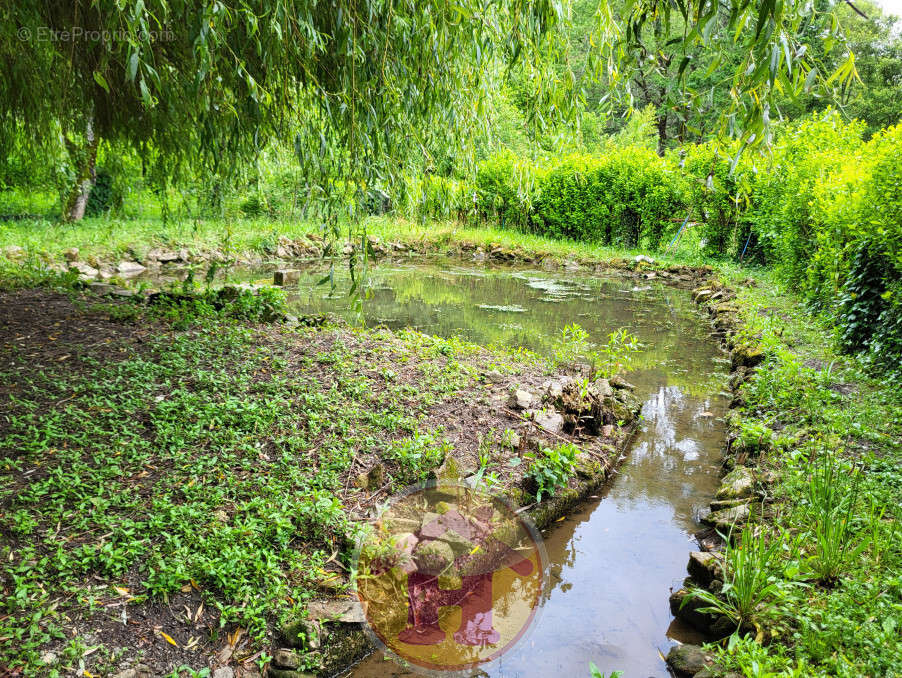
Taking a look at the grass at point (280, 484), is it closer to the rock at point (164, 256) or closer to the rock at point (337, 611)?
the rock at point (337, 611)

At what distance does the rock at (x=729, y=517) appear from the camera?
3.44 m

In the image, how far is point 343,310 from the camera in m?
9.16

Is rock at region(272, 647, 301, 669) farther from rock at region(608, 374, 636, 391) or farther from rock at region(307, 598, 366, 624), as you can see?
rock at region(608, 374, 636, 391)

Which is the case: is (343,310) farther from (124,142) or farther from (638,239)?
(638,239)

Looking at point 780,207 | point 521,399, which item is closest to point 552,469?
point 521,399

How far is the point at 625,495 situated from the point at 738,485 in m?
0.79

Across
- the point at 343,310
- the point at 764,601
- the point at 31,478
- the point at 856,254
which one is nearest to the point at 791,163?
the point at 856,254

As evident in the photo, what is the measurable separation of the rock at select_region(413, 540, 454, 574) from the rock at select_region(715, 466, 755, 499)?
2.04m

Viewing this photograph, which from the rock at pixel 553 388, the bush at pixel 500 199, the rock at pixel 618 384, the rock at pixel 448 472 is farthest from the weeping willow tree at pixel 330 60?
the bush at pixel 500 199

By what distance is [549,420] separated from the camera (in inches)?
180

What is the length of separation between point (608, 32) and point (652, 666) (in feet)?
11.2

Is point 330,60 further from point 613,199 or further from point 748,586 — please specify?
point 613,199

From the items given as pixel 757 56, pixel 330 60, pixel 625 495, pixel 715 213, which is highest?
pixel 330 60

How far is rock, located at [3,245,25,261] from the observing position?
337 inches
